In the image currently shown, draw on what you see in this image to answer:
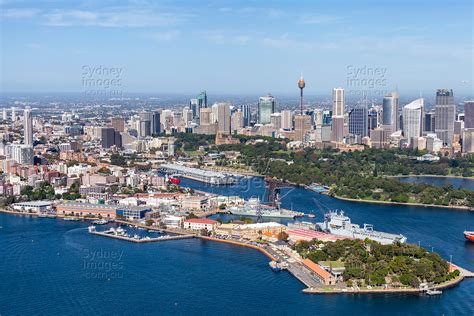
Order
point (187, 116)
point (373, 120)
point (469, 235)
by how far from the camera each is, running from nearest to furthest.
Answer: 1. point (469, 235)
2. point (373, 120)
3. point (187, 116)

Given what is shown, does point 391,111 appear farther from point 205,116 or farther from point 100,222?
point 100,222

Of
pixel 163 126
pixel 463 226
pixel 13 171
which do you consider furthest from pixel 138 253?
pixel 163 126

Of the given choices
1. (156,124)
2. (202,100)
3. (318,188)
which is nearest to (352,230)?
(318,188)

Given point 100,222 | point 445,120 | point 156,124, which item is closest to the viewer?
point 100,222

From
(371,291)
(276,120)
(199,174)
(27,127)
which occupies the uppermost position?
(276,120)

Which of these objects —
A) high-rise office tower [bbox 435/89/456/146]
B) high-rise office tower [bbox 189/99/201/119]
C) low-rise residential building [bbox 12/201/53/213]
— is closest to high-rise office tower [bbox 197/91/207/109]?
high-rise office tower [bbox 189/99/201/119]

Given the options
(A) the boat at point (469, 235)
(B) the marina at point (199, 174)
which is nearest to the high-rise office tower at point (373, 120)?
(B) the marina at point (199, 174)
